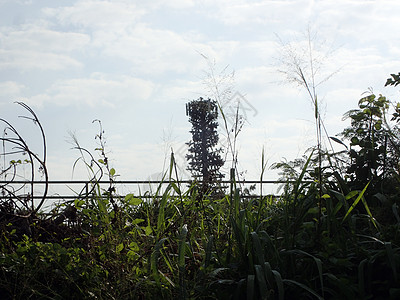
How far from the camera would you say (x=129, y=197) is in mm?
2893

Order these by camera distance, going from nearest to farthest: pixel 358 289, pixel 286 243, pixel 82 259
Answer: pixel 358 289
pixel 286 243
pixel 82 259

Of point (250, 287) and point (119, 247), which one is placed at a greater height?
point (119, 247)

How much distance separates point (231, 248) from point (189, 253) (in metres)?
0.29

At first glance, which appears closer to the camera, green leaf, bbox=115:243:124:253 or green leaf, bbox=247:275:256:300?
green leaf, bbox=247:275:256:300

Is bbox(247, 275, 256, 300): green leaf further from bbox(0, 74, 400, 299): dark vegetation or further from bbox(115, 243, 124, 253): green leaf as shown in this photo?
bbox(115, 243, 124, 253): green leaf

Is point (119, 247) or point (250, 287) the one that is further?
point (119, 247)

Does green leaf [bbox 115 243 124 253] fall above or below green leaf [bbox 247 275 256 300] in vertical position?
above

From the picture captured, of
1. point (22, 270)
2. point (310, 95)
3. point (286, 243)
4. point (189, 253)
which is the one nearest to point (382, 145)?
point (310, 95)

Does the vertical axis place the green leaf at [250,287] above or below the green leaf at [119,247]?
below

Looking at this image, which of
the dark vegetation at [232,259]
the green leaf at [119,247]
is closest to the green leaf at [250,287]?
the dark vegetation at [232,259]

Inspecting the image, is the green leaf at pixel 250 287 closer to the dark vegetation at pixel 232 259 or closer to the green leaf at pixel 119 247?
the dark vegetation at pixel 232 259

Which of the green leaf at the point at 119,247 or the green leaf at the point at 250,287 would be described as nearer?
the green leaf at the point at 250,287

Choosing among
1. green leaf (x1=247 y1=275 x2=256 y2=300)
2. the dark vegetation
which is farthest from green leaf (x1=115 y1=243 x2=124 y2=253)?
green leaf (x1=247 y1=275 x2=256 y2=300)

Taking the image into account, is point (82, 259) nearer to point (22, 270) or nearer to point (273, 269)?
point (22, 270)
